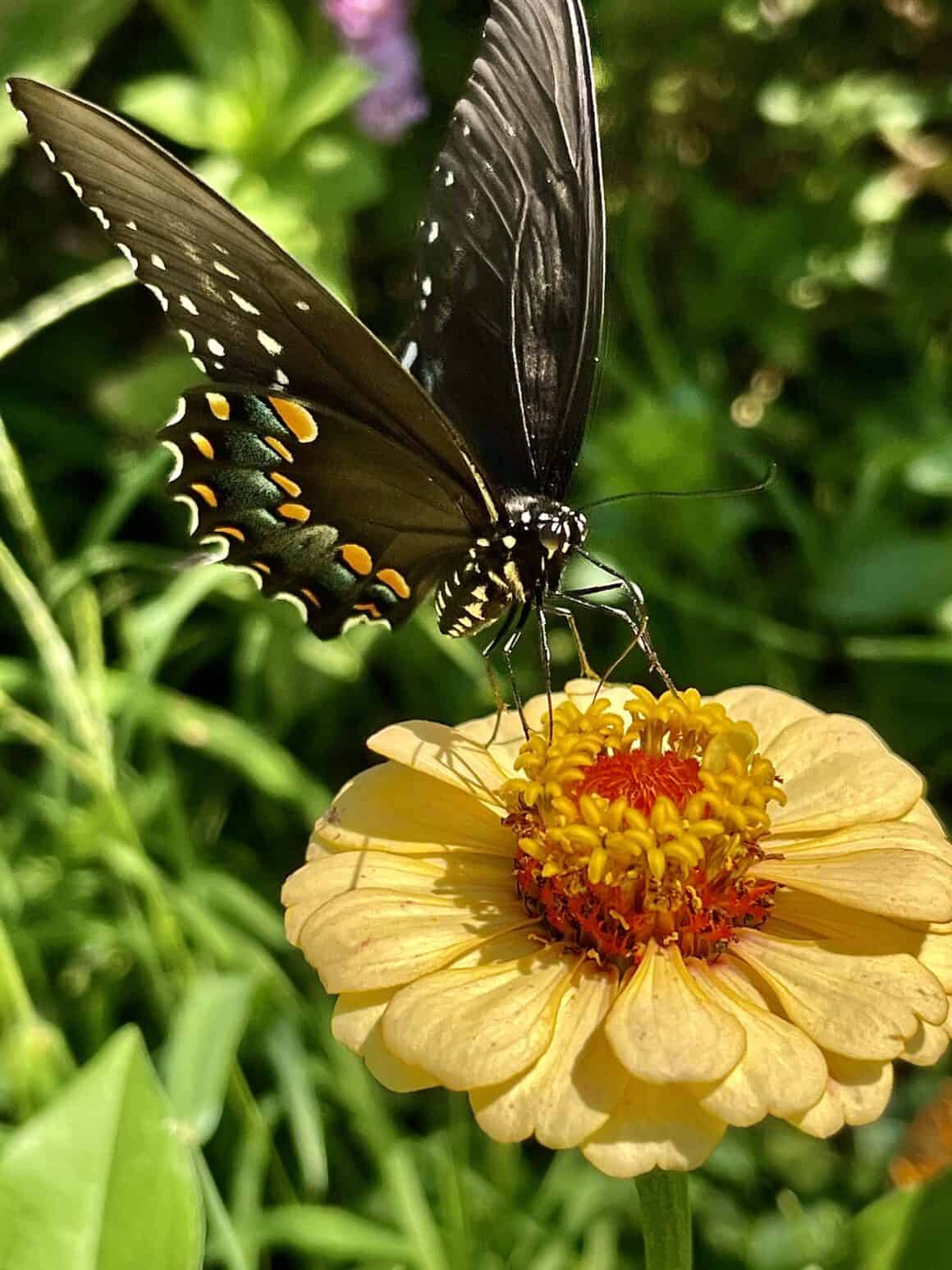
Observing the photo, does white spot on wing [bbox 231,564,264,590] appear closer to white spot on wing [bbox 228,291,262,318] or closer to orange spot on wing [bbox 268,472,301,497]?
orange spot on wing [bbox 268,472,301,497]

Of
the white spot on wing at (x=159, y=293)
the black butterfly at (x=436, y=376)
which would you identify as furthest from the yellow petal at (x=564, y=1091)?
the white spot on wing at (x=159, y=293)

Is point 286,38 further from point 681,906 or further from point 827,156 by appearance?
point 681,906

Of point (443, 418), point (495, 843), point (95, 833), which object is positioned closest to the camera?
point (495, 843)

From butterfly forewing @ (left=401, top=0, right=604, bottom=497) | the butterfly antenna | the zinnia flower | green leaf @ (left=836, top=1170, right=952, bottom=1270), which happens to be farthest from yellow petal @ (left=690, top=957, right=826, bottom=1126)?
butterfly forewing @ (left=401, top=0, right=604, bottom=497)

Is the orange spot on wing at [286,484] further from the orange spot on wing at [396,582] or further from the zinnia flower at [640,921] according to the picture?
the zinnia flower at [640,921]

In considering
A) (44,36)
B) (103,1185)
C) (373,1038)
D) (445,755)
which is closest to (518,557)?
(445,755)

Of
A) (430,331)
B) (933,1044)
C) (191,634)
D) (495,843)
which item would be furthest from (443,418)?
(191,634)
